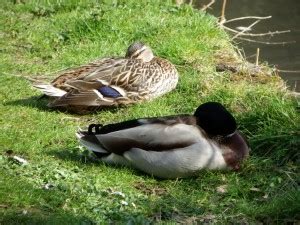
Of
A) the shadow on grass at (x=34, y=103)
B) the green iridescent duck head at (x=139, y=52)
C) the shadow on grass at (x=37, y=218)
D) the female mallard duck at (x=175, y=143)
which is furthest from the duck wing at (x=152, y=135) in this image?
the green iridescent duck head at (x=139, y=52)

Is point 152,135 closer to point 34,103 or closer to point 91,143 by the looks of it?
point 91,143

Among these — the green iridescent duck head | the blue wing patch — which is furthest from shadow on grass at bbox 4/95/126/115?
the green iridescent duck head

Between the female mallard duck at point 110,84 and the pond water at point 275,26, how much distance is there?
2019 millimetres

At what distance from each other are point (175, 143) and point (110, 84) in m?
2.02

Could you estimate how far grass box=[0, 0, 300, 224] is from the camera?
532 cm

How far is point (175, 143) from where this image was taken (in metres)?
5.83

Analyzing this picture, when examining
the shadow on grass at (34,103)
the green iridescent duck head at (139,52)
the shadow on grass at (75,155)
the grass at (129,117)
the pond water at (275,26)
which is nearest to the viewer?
the grass at (129,117)

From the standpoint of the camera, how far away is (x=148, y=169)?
598cm

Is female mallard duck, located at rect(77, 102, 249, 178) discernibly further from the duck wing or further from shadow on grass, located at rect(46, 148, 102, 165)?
shadow on grass, located at rect(46, 148, 102, 165)

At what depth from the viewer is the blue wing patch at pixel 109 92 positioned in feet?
25.0

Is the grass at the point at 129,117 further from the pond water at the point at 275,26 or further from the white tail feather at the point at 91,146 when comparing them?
the pond water at the point at 275,26

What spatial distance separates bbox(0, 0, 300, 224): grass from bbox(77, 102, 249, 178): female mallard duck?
0.41 ft

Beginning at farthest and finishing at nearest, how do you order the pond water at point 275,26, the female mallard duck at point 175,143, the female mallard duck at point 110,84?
the pond water at point 275,26 → the female mallard duck at point 110,84 → the female mallard duck at point 175,143

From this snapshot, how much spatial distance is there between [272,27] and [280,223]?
735 cm
